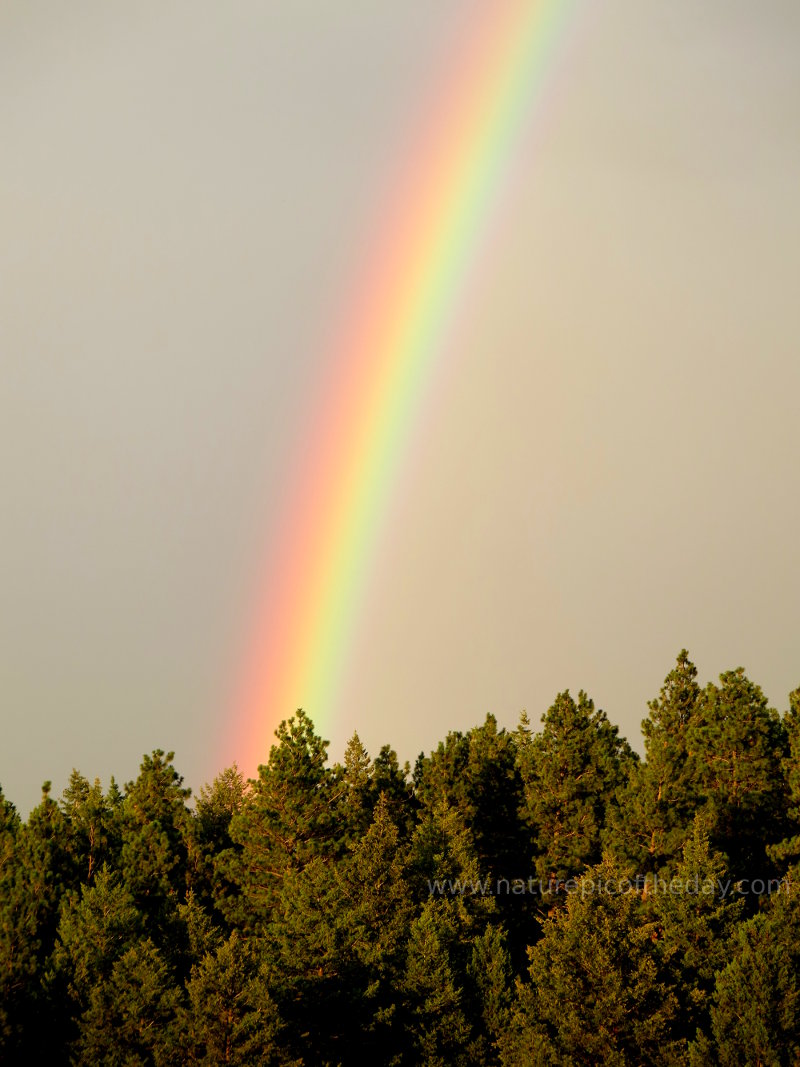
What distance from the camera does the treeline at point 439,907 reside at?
52375mm

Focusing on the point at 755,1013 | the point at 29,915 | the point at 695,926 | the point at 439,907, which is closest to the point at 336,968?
the point at 439,907

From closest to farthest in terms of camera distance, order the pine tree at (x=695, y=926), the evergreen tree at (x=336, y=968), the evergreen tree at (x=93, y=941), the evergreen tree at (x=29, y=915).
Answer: the evergreen tree at (x=29, y=915) < the evergreen tree at (x=93, y=941) < the evergreen tree at (x=336, y=968) < the pine tree at (x=695, y=926)

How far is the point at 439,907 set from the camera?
63156 mm

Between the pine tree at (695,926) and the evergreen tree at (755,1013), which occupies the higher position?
the pine tree at (695,926)

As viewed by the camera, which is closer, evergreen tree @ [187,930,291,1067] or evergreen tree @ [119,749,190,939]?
evergreen tree @ [187,930,291,1067]

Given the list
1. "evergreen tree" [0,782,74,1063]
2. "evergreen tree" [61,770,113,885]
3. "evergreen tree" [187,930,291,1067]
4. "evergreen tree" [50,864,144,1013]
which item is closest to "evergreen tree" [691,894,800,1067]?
"evergreen tree" [187,930,291,1067]

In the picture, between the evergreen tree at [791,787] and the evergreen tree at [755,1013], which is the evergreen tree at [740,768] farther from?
the evergreen tree at [755,1013]

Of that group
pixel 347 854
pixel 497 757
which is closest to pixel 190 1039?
pixel 347 854

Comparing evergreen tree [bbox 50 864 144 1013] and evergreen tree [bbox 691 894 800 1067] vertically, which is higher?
evergreen tree [bbox 50 864 144 1013]

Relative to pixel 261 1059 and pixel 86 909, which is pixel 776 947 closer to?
pixel 261 1059

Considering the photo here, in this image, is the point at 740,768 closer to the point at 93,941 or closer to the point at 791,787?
the point at 791,787

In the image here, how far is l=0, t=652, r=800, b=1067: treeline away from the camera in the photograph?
2062 inches

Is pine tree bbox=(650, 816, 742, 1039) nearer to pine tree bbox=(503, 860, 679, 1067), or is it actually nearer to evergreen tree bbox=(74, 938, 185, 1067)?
pine tree bbox=(503, 860, 679, 1067)

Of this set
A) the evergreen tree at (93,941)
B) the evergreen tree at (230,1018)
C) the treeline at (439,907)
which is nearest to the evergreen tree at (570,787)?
the treeline at (439,907)
